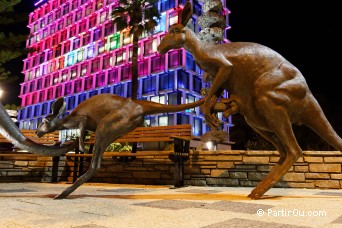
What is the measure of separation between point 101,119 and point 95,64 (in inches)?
1835

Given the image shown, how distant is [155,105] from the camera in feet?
10.2

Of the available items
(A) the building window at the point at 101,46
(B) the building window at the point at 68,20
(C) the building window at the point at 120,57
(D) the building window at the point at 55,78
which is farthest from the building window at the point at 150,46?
(B) the building window at the point at 68,20

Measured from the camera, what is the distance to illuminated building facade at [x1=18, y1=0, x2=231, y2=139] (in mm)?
37188

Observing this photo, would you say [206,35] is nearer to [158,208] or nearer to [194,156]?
[194,156]

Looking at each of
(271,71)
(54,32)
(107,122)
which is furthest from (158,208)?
(54,32)

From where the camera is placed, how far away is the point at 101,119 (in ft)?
10.1

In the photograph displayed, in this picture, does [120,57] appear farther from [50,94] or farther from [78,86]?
[50,94]

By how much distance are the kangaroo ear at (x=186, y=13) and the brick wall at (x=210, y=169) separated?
282 centimetres

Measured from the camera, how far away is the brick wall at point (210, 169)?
4.60 meters

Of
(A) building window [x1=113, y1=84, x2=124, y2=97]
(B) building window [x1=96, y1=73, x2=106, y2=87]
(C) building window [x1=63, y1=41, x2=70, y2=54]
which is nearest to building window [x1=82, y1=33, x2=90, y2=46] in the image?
(C) building window [x1=63, y1=41, x2=70, y2=54]

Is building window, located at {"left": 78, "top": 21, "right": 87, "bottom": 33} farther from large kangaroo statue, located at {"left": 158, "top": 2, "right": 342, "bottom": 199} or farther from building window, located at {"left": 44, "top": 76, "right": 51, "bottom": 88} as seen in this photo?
large kangaroo statue, located at {"left": 158, "top": 2, "right": 342, "bottom": 199}

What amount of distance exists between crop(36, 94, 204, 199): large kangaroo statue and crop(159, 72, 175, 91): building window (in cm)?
3329

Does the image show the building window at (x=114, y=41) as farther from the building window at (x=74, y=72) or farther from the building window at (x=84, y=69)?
the building window at (x=74, y=72)

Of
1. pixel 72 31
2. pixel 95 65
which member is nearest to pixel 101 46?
pixel 95 65
